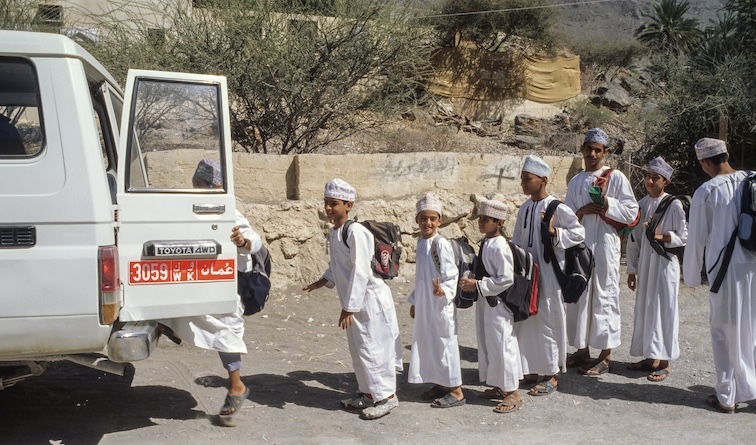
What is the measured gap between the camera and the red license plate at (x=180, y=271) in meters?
3.83

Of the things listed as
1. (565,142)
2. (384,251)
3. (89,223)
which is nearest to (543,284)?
(384,251)

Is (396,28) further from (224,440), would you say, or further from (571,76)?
(571,76)

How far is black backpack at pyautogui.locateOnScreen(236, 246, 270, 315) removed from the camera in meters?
4.57

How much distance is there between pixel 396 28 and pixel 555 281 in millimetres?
6243

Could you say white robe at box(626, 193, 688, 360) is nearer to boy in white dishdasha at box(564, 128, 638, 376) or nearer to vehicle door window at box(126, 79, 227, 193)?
boy in white dishdasha at box(564, 128, 638, 376)

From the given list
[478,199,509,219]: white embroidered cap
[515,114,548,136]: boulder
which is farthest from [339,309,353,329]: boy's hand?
[515,114,548,136]: boulder

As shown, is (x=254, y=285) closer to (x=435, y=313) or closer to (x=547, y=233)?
(x=435, y=313)

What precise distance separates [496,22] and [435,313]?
21194 millimetres

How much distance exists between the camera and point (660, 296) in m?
5.88

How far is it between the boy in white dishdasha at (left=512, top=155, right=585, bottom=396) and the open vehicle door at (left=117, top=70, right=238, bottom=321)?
91.1 inches

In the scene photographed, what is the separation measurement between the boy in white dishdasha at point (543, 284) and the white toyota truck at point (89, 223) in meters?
2.33

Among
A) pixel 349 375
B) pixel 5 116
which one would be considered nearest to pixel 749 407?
pixel 349 375

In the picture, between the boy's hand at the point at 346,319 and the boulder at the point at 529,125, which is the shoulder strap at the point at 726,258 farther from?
the boulder at the point at 529,125

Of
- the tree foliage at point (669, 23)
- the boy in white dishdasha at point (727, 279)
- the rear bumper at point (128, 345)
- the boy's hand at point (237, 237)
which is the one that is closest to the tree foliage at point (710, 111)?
the boy in white dishdasha at point (727, 279)
